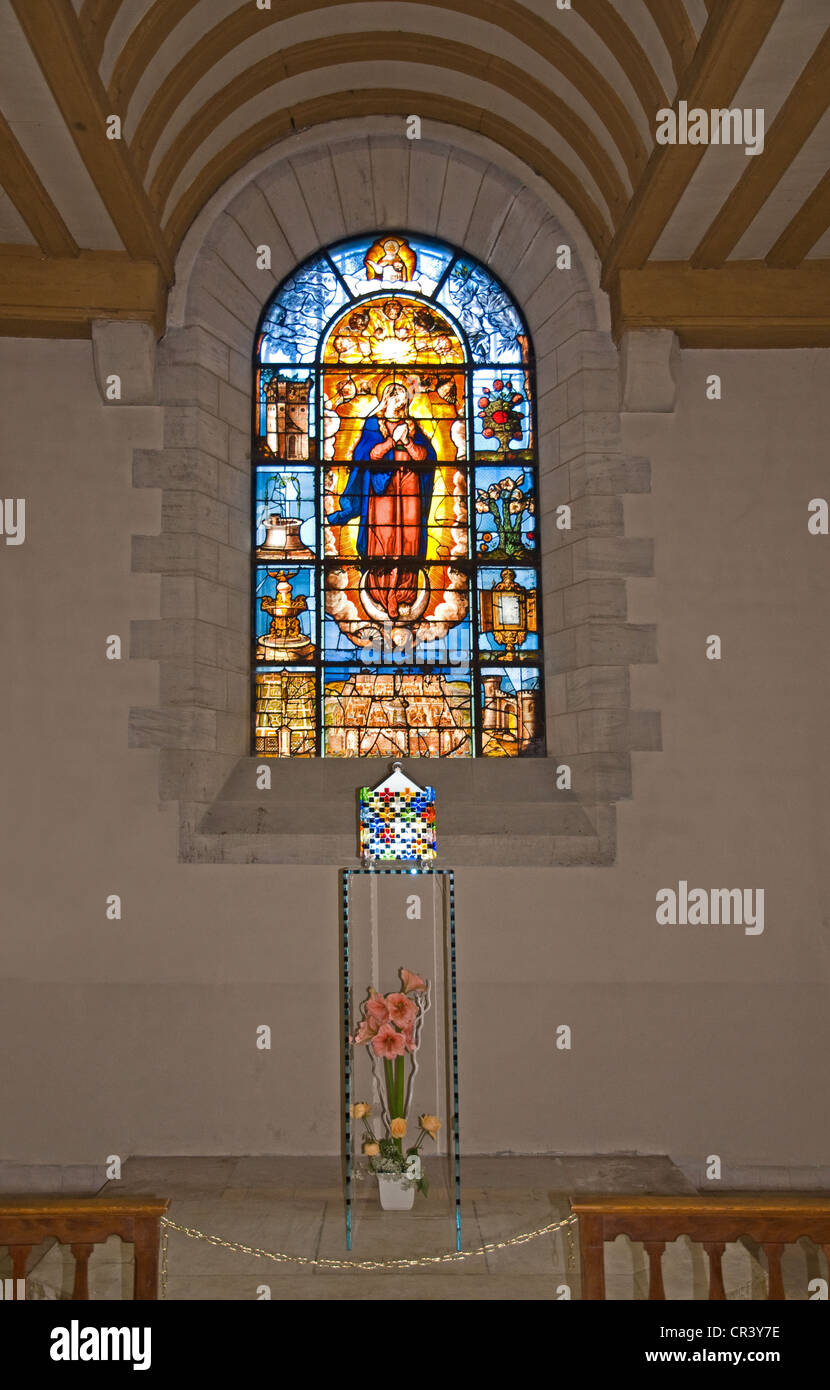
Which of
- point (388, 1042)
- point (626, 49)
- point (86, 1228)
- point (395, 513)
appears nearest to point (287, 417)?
point (395, 513)

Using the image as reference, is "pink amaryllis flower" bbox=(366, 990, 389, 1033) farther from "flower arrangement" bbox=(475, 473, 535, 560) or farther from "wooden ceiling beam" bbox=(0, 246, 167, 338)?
"wooden ceiling beam" bbox=(0, 246, 167, 338)

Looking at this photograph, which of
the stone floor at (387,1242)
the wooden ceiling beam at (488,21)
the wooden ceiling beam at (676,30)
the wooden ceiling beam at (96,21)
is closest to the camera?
the stone floor at (387,1242)

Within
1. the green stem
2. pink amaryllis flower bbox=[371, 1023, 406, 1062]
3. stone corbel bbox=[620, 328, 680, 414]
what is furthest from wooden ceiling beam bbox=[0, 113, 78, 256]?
the green stem

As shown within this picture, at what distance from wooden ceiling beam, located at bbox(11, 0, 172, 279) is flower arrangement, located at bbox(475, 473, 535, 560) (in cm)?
201

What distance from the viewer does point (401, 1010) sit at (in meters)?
4.61

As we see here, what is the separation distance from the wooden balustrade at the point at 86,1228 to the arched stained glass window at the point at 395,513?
130 inches

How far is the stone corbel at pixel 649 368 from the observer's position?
19.6ft

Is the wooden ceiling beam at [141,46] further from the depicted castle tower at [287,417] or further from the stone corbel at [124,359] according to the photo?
the depicted castle tower at [287,417]

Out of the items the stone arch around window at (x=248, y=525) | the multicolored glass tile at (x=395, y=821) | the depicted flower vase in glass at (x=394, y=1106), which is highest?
the stone arch around window at (x=248, y=525)

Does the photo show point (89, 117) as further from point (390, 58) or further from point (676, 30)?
point (676, 30)

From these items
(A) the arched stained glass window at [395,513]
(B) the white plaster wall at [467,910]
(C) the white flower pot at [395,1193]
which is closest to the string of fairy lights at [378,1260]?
(C) the white flower pot at [395,1193]

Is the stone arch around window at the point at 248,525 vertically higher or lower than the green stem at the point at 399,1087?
higher

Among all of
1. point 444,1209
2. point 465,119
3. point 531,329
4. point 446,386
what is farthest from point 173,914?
point 465,119

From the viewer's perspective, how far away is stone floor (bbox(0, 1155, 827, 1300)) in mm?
3941
